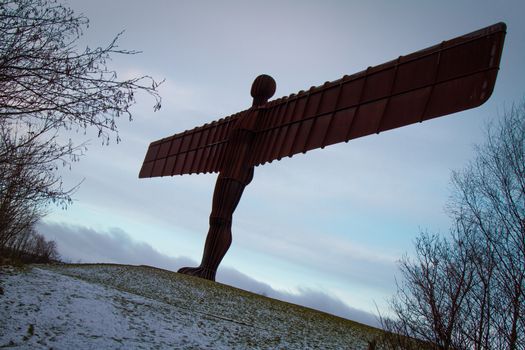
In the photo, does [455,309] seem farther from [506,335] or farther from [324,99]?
[324,99]

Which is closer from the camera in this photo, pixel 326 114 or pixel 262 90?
pixel 326 114

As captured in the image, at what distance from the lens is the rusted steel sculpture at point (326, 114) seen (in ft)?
23.0

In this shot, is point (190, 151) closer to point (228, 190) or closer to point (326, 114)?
point (228, 190)

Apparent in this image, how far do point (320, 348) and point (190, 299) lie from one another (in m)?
2.78

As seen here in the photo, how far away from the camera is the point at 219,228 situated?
10617 mm

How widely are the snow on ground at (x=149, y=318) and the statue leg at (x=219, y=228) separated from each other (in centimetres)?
77

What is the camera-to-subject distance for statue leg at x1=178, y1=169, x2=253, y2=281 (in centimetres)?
1055

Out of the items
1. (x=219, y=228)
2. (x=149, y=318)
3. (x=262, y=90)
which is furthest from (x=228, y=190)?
(x=149, y=318)

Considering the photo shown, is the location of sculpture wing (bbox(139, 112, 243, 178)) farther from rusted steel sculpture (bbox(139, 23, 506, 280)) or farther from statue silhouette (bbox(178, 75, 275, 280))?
statue silhouette (bbox(178, 75, 275, 280))

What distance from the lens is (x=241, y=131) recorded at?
36.7ft

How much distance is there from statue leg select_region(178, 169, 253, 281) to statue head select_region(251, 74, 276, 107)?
2412 millimetres

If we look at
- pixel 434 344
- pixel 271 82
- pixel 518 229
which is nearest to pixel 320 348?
pixel 434 344

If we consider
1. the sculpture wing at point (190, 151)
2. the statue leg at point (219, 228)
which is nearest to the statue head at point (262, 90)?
the sculpture wing at point (190, 151)

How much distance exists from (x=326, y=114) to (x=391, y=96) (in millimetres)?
1607
